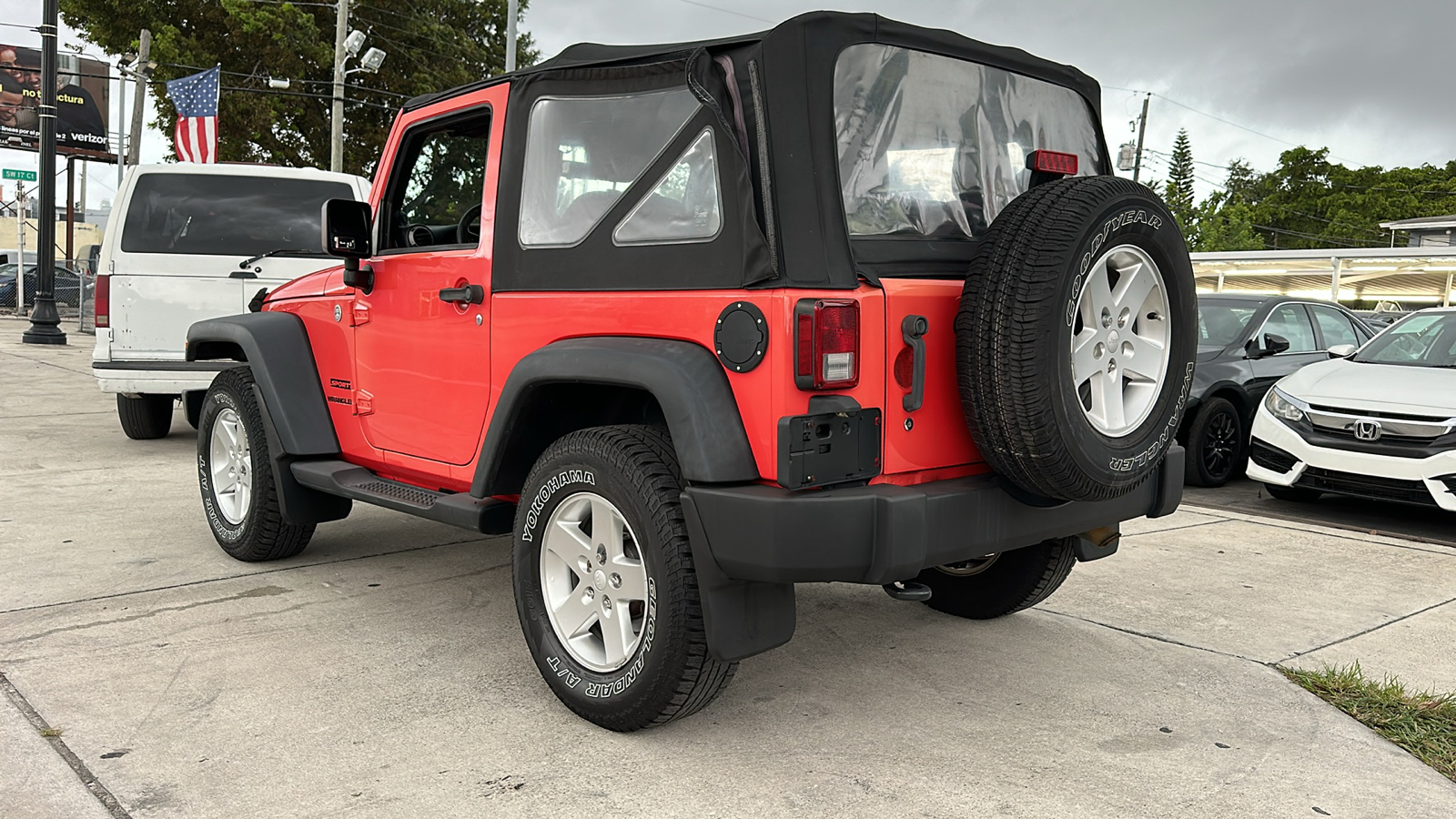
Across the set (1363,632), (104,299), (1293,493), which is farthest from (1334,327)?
(104,299)

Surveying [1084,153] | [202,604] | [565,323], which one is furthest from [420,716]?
[1084,153]

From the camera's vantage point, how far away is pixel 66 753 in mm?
3092

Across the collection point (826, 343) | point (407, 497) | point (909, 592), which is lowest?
point (909, 592)

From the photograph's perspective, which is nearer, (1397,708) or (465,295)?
(1397,708)

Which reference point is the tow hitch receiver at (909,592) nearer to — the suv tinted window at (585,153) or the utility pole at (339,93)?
the suv tinted window at (585,153)

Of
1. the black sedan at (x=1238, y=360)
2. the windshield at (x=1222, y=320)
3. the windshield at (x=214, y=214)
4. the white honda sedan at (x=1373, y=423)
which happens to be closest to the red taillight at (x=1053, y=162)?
the white honda sedan at (x=1373, y=423)

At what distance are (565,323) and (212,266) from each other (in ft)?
18.0

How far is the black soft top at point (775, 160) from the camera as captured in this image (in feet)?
9.75

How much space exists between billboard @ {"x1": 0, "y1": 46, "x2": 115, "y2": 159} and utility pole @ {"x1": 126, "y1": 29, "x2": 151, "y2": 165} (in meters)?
24.2

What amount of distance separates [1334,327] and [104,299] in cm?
953

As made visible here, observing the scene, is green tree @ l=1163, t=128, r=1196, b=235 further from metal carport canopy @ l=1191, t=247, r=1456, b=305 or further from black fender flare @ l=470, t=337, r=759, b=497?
black fender flare @ l=470, t=337, r=759, b=497

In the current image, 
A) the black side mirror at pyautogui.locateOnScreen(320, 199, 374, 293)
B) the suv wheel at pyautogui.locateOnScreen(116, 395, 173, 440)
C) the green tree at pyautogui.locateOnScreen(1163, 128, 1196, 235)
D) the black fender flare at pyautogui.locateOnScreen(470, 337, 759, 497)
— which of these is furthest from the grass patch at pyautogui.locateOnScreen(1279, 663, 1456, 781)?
the green tree at pyautogui.locateOnScreen(1163, 128, 1196, 235)

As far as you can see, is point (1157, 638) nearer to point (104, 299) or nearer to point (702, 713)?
point (702, 713)

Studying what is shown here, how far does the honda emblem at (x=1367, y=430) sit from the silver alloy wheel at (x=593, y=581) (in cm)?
527
